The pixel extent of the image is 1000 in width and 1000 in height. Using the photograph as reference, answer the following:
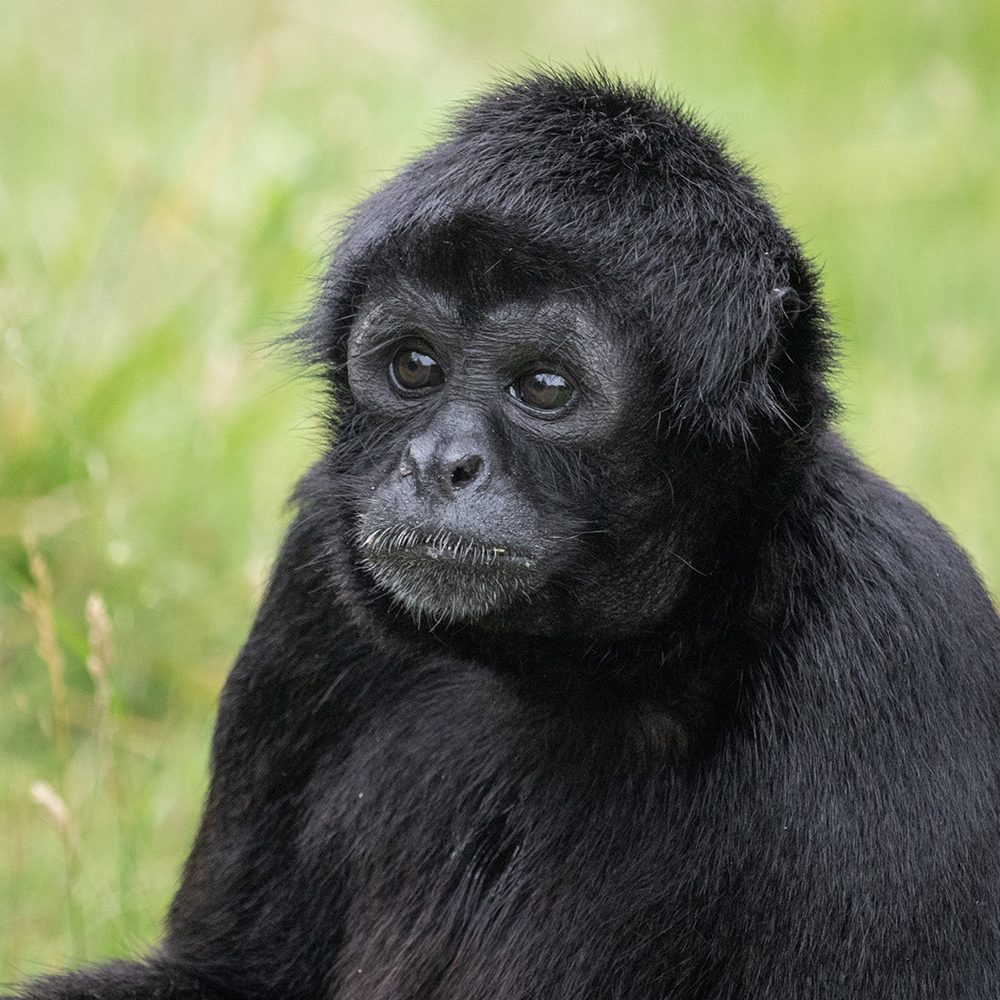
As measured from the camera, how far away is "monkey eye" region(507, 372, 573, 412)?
4645 mm

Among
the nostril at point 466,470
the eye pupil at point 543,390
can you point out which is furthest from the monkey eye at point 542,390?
the nostril at point 466,470

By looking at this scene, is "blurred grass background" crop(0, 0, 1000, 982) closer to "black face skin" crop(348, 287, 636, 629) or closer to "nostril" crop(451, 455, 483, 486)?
"black face skin" crop(348, 287, 636, 629)

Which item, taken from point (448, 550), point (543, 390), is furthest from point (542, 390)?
point (448, 550)

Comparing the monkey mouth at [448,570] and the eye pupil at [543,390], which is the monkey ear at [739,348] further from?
the monkey mouth at [448,570]

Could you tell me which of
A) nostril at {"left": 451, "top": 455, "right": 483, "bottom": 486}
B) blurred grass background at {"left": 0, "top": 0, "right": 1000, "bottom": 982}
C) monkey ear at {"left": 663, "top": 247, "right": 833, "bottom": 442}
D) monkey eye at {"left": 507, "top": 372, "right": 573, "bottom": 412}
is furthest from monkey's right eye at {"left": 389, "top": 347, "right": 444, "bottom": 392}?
blurred grass background at {"left": 0, "top": 0, "right": 1000, "bottom": 982}

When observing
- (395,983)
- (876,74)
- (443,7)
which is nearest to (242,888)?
(395,983)

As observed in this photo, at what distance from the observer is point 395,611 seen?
4984 mm

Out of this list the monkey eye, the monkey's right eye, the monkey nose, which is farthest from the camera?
the monkey's right eye

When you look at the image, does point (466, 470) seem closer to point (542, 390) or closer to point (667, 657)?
point (542, 390)

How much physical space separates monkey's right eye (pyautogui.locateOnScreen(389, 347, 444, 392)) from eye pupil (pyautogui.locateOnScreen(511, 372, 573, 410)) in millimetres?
258

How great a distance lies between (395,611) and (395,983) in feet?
3.59

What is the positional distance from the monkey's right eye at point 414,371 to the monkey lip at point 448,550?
0.44 meters

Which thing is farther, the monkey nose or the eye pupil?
the eye pupil

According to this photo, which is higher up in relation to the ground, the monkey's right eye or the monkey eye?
the monkey eye
